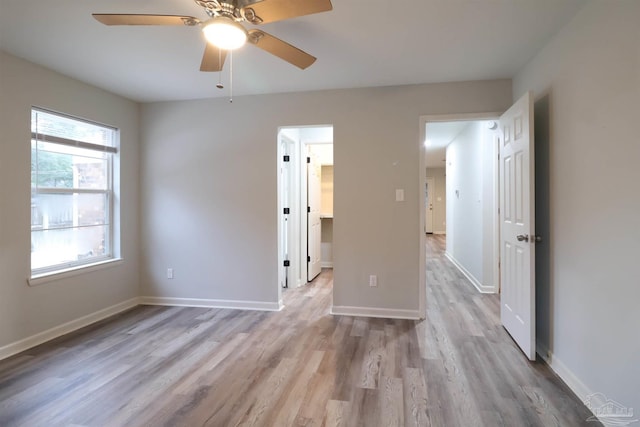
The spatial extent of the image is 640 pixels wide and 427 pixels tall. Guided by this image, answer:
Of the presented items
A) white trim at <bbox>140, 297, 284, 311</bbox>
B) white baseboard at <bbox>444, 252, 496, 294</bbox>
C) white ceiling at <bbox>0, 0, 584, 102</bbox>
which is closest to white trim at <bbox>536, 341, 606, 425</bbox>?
white baseboard at <bbox>444, 252, 496, 294</bbox>

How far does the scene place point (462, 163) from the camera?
5391 millimetres

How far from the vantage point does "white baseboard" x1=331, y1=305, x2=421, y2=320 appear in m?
3.18

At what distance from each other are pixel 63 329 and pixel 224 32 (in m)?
3.01

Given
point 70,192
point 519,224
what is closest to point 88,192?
point 70,192

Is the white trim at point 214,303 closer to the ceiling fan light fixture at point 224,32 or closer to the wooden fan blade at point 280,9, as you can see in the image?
the ceiling fan light fixture at point 224,32

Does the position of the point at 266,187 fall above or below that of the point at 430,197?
below

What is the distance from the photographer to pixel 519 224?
2.45m

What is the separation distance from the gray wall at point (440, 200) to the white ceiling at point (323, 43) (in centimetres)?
835

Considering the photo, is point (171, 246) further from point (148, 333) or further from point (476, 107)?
point (476, 107)

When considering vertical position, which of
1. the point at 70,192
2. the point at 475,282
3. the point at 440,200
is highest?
the point at 440,200

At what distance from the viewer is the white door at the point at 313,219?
4.67 m

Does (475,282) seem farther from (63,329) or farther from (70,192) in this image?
(70,192)

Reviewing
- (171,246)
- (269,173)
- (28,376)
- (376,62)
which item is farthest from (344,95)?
(28,376)

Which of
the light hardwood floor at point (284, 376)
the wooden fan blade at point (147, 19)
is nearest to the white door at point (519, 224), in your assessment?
the light hardwood floor at point (284, 376)
